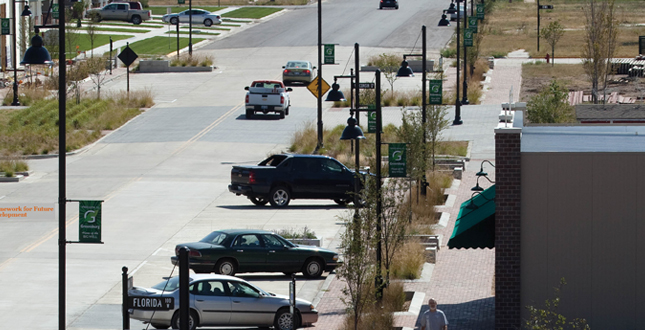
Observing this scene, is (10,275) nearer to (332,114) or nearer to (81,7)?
(332,114)

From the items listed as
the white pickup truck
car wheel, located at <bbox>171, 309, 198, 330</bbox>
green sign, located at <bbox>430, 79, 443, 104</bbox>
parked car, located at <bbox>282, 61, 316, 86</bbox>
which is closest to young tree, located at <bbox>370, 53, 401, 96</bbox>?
parked car, located at <bbox>282, 61, 316, 86</bbox>

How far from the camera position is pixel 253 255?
22.2m

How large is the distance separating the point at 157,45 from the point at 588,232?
57.5 m

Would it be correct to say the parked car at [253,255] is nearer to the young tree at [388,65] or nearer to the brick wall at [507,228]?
the brick wall at [507,228]

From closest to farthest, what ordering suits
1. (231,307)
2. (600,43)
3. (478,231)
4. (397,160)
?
(231,307) < (478,231) < (397,160) < (600,43)

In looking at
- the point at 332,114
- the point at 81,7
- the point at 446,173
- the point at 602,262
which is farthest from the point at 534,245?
the point at 81,7

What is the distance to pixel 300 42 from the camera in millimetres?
72375

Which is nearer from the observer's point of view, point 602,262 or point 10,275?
point 602,262

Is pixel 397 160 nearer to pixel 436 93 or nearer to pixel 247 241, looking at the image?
pixel 247 241

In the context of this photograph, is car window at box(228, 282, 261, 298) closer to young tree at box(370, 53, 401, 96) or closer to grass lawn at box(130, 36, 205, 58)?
young tree at box(370, 53, 401, 96)

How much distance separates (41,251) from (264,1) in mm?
79266

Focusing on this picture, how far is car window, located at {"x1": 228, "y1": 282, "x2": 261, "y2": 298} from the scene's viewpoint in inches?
716

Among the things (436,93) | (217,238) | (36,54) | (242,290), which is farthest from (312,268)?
(436,93)

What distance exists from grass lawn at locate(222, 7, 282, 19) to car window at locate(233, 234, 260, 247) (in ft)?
219
